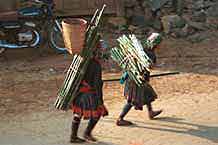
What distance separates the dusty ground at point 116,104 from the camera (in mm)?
7453

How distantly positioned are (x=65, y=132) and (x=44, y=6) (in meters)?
5.20

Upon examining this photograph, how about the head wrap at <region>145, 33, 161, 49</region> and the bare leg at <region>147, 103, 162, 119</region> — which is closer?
the head wrap at <region>145, 33, 161, 49</region>

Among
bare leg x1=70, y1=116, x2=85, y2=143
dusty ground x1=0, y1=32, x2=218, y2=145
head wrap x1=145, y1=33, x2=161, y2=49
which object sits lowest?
dusty ground x1=0, y1=32, x2=218, y2=145

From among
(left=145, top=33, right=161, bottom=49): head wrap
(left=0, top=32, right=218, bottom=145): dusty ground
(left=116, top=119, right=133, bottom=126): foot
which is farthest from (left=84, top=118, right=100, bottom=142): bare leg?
(left=145, top=33, right=161, bottom=49): head wrap

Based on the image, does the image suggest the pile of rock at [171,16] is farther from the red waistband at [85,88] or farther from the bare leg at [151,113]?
the red waistband at [85,88]

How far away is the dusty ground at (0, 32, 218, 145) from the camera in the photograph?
24.5 feet

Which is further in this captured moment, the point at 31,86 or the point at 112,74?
the point at 112,74

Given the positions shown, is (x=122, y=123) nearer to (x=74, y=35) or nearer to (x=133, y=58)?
(x=133, y=58)

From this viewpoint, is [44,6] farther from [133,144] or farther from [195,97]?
[133,144]

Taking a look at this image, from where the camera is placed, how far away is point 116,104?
8812 mm

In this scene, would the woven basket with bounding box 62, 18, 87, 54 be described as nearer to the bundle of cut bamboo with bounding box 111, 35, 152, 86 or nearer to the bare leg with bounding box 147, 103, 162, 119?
the bundle of cut bamboo with bounding box 111, 35, 152, 86

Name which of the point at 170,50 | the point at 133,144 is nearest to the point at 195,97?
the point at 133,144

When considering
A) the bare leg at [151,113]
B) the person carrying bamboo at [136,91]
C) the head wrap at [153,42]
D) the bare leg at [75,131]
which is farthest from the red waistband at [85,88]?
the bare leg at [151,113]

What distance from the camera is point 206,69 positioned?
11.0m
